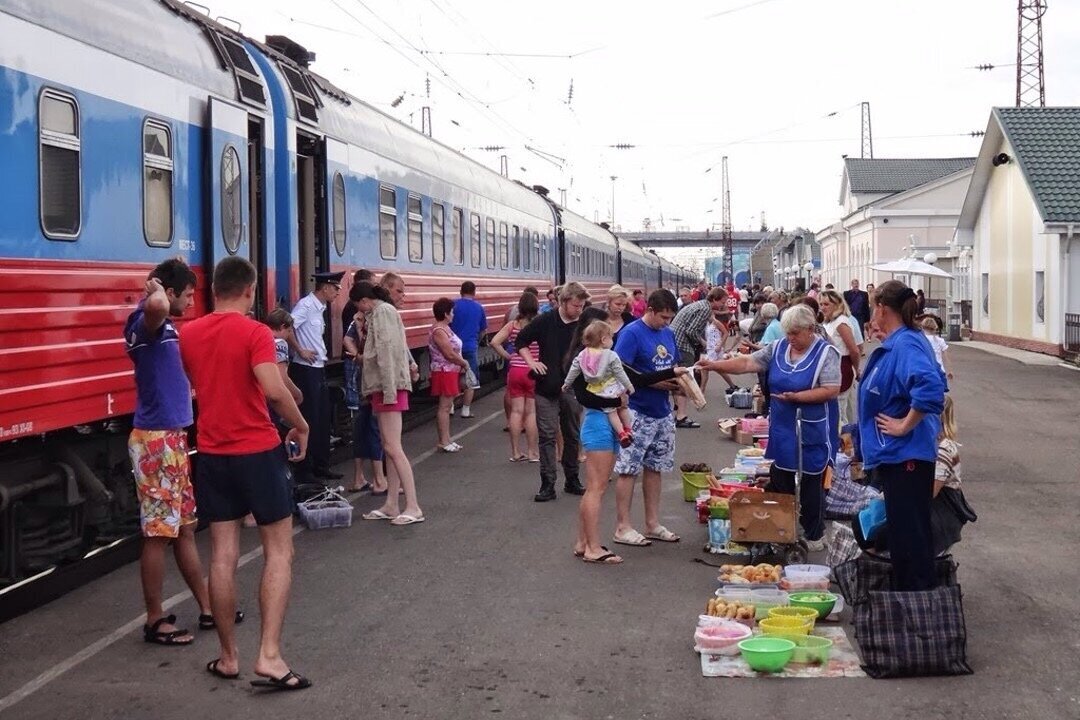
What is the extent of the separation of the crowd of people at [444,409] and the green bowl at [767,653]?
0.88m

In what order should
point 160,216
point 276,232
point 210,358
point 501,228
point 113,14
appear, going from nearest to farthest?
point 210,358 → point 113,14 → point 160,216 → point 276,232 → point 501,228

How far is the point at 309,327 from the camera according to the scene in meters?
12.5

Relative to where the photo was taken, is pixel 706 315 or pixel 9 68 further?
pixel 706 315

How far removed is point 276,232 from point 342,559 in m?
4.39

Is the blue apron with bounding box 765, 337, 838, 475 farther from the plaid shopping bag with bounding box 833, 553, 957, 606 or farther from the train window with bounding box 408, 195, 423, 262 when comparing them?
the train window with bounding box 408, 195, 423, 262

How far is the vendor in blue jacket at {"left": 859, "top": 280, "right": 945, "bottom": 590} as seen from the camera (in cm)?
709

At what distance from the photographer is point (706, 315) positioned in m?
14.5

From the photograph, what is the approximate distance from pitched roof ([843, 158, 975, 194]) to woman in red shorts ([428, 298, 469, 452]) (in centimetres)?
5743

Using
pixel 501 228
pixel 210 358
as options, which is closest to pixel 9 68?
pixel 210 358

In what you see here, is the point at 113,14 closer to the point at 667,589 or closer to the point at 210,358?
the point at 210,358

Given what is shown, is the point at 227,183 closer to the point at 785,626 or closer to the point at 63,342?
the point at 63,342

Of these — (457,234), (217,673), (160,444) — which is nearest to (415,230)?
(457,234)

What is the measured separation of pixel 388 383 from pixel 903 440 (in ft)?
15.9

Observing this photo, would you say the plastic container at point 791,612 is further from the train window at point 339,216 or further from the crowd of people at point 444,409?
the train window at point 339,216
